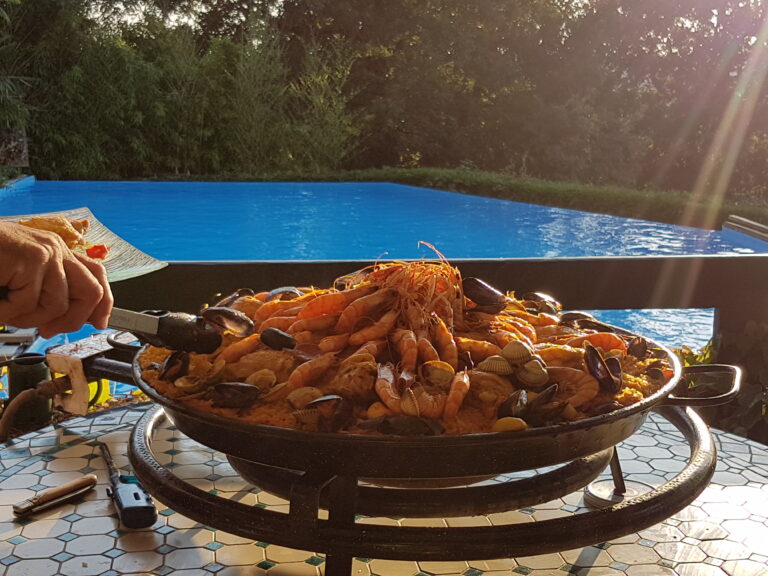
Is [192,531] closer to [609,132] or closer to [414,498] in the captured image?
[414,498]

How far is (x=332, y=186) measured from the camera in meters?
17.5

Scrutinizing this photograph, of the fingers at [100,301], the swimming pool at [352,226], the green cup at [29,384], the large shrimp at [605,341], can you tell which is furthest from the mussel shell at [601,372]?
the swimming pool at [352,226]

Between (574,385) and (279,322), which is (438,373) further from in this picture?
(279,322)

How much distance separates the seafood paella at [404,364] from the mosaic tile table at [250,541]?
21.1 inches

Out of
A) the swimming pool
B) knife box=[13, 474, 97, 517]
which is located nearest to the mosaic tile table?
knife box=[13, 474, 97, 517]

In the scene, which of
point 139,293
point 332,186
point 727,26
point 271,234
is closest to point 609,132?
point 727,26

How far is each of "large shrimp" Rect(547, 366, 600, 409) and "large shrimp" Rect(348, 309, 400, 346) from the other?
1.14ft

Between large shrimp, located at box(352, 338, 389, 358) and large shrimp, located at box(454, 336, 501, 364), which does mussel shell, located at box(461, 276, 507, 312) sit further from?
large shrimp, located at box(352, 338, 389, 358)

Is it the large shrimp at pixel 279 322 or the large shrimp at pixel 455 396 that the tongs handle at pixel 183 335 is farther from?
the large shrimp at pixel 455 396

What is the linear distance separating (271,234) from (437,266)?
1081cm

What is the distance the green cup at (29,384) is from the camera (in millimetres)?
3350

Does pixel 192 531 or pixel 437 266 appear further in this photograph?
pixel 192 531

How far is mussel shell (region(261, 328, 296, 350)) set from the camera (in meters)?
1.66

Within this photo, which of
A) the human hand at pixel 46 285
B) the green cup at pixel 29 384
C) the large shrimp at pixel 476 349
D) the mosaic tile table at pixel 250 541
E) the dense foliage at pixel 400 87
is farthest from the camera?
the dense foliage at pixel 400 87
